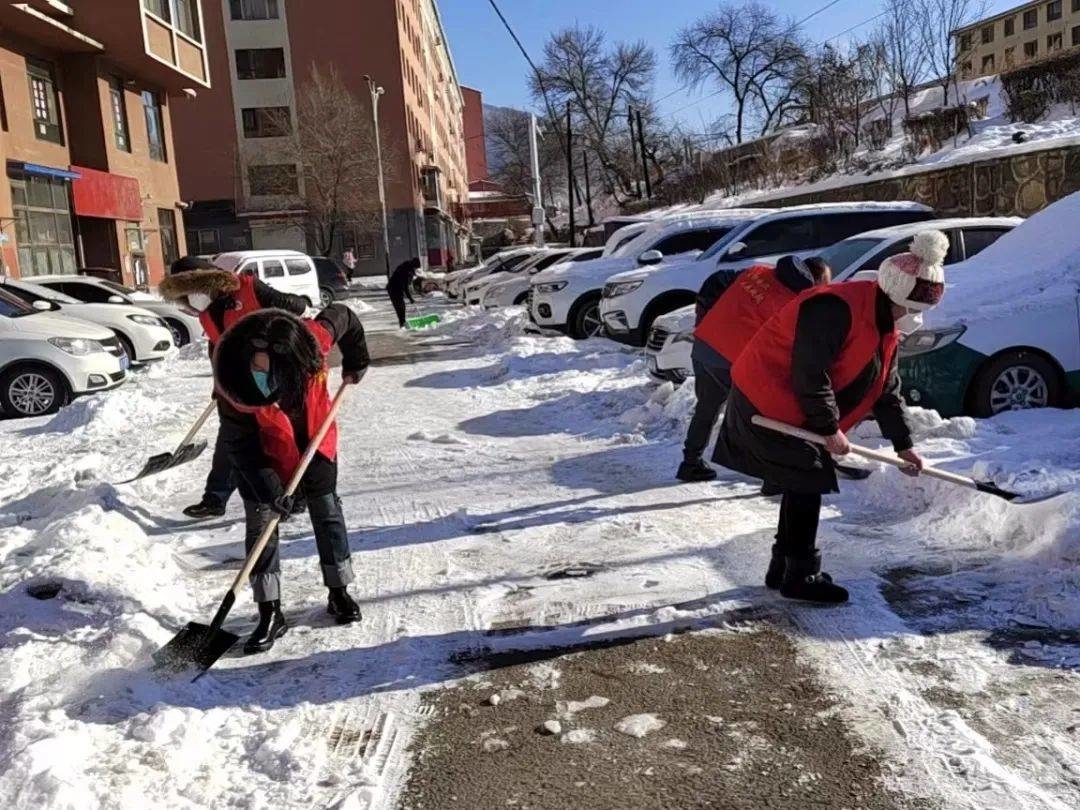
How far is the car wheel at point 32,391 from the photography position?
10750 mm

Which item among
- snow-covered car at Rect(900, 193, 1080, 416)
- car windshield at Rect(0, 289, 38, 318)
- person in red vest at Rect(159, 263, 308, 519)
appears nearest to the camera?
person in red vest at Rect(159, 263, 308, 519)

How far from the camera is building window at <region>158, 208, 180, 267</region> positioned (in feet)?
90.8

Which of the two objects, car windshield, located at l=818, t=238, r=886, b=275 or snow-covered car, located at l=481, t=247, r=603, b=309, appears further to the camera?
snow-covered car, located at l=481, t=247, r=603, b=309

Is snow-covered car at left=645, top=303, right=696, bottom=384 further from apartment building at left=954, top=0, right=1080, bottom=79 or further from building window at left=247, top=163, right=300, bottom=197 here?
apartment building at left=954, top=0, right=1080, bottom=79

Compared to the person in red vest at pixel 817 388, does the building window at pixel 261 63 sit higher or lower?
higher

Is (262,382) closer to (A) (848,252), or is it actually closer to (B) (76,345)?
(A) (848,252)

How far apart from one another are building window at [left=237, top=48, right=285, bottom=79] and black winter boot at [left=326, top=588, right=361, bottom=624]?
50022 mm

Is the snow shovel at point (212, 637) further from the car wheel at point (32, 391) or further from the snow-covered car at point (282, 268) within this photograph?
the snow-covered car at point (282, 268)

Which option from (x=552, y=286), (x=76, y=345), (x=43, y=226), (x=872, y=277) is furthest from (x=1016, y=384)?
(x=43, y=226)

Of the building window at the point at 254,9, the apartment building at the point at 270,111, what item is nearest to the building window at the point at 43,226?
the apartment building at the point at 270,111

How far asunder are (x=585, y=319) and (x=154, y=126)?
18.8 metres

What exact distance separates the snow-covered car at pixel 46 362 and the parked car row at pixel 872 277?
21.2ft

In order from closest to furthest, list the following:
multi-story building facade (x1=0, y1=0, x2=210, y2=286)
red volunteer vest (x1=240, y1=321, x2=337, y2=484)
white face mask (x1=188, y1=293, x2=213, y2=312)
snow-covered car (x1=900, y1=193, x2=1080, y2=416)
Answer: red volunteer vest (x1=240, y1=321, x2=337, y2=484)
white face mask (x1=188, y1=293, x2=213, y2=312)
snow-covered car (x1=900, y1=193, x2=1080, y2=416)
multi-story building facade (x1=0, y1=0, x2=210, y2=286)

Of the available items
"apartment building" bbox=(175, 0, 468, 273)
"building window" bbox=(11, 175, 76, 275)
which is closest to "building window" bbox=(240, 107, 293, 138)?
"apartment building" bbox=(175, 0, 468, 273)
